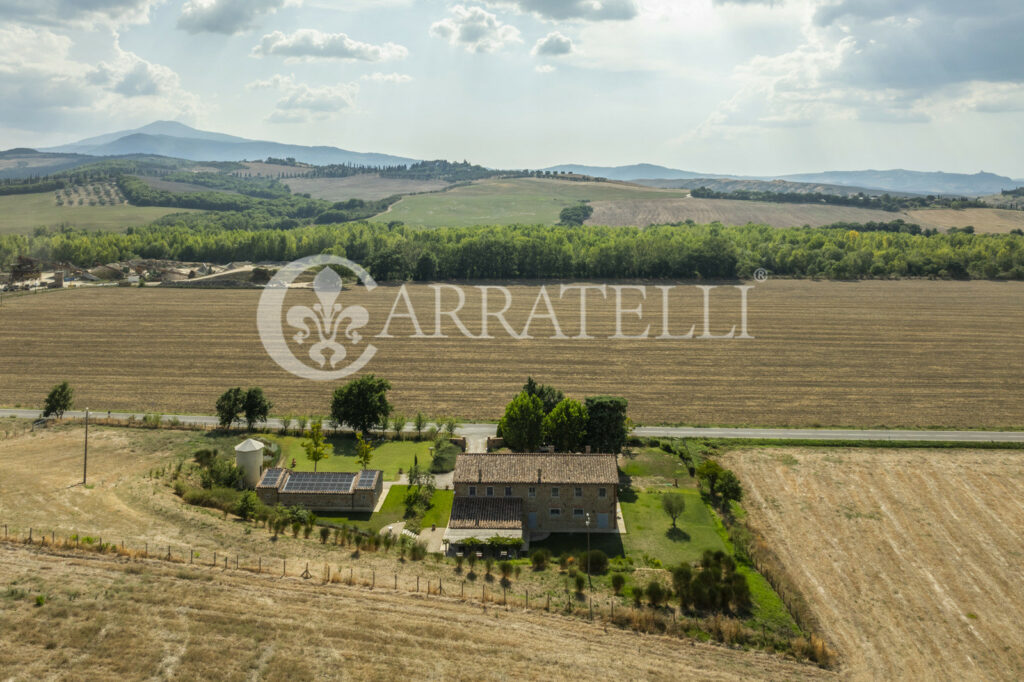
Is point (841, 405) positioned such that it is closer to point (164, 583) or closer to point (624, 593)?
point (624, 593)

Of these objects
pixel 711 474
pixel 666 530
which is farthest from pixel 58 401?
pixel 711 474

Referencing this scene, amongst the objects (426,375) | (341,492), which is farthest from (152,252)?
(341,492)

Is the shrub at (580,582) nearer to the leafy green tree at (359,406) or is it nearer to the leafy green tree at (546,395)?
the leafy green tree at (546,395)

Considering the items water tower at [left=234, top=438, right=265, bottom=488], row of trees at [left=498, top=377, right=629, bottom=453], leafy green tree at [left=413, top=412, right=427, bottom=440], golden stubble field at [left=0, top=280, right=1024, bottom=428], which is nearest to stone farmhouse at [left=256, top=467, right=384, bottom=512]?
water tower at [left=234, top=438, right=265, bottom=488]

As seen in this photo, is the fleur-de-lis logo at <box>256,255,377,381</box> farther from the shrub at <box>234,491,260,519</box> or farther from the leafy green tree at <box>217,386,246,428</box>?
the shrub at <box>234,491,260,519</box>

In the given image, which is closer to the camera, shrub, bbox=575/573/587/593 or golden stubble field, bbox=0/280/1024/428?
shrub, bbox=575/573/587/593

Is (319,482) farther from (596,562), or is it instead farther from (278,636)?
(596,562)

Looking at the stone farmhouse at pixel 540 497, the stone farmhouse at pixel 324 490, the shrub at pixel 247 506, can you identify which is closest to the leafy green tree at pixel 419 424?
the stone farmhouse at pixel 324 490
